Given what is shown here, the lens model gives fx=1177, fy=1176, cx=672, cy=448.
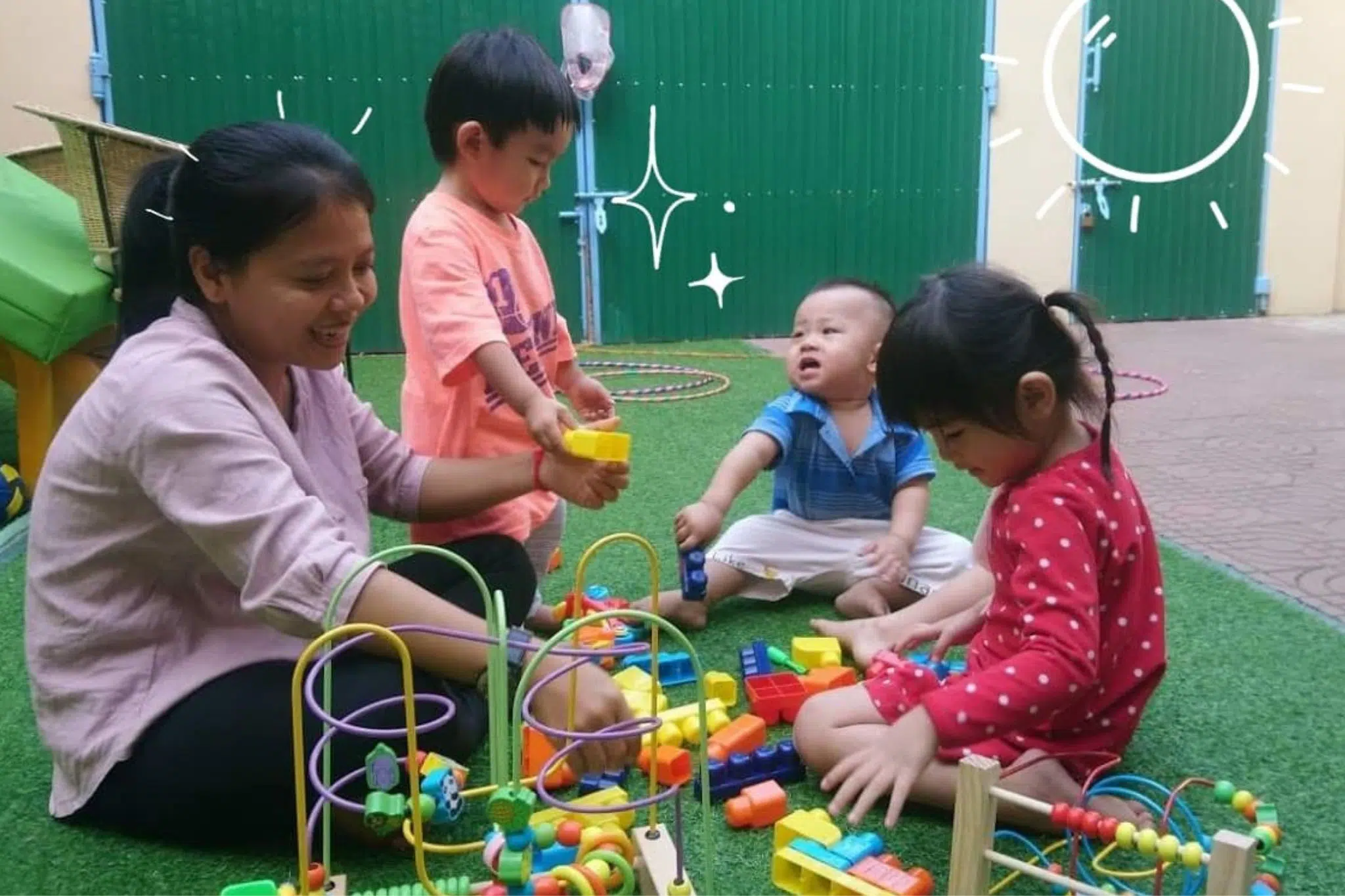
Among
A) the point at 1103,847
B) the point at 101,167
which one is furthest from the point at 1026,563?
the point at 101,167

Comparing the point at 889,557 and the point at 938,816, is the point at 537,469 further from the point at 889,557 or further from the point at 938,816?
the point at 889,557

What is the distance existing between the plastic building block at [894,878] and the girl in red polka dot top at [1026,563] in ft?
0.22

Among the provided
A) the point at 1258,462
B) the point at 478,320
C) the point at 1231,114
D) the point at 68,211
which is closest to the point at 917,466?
the point at 478,320

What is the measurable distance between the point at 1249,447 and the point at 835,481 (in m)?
2.09

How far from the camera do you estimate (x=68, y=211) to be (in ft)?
12.3

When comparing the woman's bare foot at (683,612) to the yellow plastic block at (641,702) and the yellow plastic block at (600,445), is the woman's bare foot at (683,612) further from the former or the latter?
the yellow plastic block at (600,445)

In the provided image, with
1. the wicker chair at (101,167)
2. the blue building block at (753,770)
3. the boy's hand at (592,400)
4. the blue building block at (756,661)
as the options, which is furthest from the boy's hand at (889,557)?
the wicker chair at (101,167)

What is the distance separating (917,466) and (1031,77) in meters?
4.89

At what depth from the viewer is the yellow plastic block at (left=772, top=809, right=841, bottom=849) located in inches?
54.4

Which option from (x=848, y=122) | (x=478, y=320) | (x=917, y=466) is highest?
(x=848, y=122)

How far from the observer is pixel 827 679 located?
1.91 metres

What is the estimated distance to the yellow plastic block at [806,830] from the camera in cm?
138

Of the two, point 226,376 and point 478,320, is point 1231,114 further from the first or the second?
point 226,376

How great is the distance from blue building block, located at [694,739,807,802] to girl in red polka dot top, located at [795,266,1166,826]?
0.20ft
